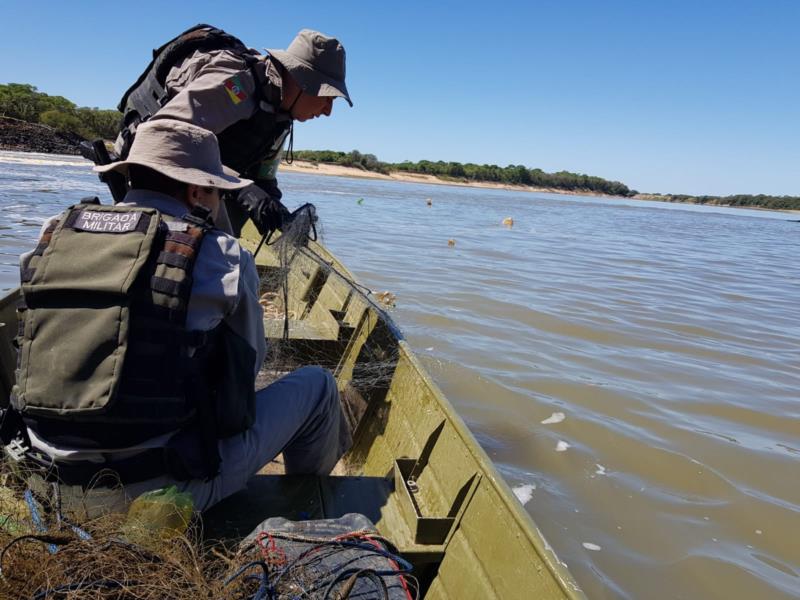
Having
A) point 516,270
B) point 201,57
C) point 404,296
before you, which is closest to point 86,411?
point 201,57

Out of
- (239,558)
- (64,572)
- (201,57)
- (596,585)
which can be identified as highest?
(201,57)

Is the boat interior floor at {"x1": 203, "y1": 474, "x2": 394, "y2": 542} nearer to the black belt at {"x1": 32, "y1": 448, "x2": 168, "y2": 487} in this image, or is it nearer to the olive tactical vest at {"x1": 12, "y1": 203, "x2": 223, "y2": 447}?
the black belt at {"x1": 32, "y1": 448, "x2": 168, "y2": 487}

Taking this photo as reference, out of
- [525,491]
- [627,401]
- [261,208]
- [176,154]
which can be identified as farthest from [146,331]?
[627,401]

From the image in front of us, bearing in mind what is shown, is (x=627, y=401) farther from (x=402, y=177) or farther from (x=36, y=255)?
(x=402, y=177)

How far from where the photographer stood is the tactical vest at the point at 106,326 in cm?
171

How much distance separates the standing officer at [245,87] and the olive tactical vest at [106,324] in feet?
4.54

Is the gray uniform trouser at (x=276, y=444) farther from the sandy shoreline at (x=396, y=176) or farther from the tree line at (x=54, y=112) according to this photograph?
the sandy shoreline at (x=396, y=176)

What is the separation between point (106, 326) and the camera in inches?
67.2

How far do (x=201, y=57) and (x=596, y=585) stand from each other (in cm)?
390

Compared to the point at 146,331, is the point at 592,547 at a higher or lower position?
lower

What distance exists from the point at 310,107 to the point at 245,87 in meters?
0.44

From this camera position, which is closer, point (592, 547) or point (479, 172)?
point (592, 547)

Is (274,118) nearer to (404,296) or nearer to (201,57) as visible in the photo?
(201,57)

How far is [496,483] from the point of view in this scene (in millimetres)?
2439
